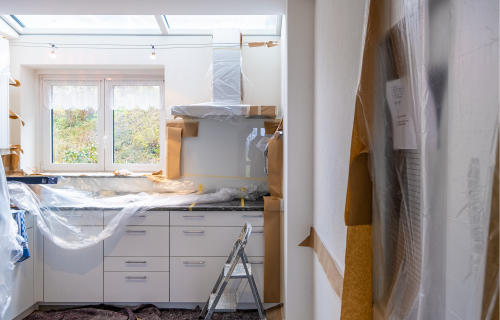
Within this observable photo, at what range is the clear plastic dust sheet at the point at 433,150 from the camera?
410 millimetres

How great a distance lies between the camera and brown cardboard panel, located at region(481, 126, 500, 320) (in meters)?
0.36

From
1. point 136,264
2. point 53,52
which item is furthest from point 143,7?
point 136,264

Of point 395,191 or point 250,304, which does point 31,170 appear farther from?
point 395,191

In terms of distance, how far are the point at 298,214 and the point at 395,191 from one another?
131cm

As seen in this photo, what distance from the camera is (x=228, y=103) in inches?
108

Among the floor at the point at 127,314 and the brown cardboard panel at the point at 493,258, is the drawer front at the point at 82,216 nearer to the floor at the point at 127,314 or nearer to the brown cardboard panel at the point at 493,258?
the floor at the point at 127,314

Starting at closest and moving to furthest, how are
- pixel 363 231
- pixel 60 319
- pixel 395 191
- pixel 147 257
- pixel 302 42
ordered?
pixel 395 191, pixel 363 231, pixel 302 42, pixel 60 319, pixel 147 257

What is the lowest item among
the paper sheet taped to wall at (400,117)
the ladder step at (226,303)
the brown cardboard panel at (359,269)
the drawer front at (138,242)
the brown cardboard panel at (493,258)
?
the ladder step at (226,303)

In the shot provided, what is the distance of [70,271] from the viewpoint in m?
2.46

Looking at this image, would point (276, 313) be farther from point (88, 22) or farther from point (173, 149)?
point (88, 22)

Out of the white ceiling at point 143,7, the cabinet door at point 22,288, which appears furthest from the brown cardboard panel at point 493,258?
the cabinet door at point 22,288

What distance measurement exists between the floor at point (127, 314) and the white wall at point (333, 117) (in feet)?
2.89

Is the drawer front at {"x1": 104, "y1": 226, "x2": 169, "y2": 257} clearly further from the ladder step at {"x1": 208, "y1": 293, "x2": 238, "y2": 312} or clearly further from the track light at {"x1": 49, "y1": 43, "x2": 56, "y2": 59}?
the track light at {"x1": 49, "y1": 43, "x2": 56, "y2": 59}

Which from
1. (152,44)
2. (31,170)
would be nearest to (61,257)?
(31,170)
